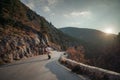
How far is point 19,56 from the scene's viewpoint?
1251 inches

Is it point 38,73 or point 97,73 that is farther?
point 38,73

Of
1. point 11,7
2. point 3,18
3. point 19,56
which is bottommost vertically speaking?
point 19,56

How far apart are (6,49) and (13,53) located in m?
1.78

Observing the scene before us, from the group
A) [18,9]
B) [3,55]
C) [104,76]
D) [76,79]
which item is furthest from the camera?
[18,9]

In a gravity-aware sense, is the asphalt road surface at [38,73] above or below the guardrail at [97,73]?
below

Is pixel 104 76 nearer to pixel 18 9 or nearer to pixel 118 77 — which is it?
pixel 118 77

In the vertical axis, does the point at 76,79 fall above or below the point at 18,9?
below

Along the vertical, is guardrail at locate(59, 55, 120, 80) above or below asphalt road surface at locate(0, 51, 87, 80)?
above

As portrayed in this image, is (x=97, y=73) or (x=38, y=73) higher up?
(x=97, y=73)

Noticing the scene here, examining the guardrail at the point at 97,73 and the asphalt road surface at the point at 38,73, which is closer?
the guardrail at the point at 97,73

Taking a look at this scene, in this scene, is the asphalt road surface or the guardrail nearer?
the guardrail

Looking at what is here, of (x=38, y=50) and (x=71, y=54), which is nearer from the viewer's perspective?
(x=71, y=54)

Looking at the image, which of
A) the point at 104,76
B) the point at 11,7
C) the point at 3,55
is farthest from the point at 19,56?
the point at 11,7

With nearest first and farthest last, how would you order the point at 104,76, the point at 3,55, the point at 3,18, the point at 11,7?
1. the point at 104,76
2. the point at 3,55
3. the point at 3,18
4. the point at 11,7
